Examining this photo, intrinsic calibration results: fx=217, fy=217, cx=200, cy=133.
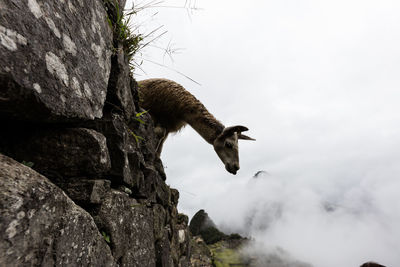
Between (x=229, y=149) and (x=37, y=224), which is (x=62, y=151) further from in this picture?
(x=229, y=149)

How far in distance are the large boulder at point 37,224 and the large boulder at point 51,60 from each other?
34 cm

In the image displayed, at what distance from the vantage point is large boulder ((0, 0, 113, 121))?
1.03m

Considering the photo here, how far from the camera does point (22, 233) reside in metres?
0.98

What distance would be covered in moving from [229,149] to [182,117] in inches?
67.4

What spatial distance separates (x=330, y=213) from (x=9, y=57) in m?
143

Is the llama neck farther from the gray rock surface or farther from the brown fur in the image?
the gray rock surface

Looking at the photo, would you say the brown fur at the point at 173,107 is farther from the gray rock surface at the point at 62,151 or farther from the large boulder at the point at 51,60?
the gray rock surface at the point at 62,151

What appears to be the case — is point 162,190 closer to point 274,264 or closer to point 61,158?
point 61,158

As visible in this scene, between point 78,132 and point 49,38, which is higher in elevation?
point 49,38

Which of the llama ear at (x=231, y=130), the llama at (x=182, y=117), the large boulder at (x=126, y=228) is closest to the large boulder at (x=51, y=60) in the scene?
the large boulder at (x=126, y=228)

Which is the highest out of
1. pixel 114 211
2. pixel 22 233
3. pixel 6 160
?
pixel 6 160

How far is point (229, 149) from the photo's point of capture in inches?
239

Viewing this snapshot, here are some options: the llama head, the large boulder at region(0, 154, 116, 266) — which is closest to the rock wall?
the large boulder at region(0, 154, 116, 266)

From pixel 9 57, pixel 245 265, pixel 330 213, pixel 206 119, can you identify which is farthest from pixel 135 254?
pixel 330 213
